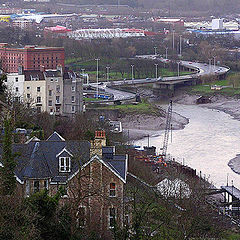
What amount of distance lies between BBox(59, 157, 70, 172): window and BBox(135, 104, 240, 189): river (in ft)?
32.4

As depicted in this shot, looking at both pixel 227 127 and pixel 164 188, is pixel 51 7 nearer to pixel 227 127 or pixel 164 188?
pixel 227 127

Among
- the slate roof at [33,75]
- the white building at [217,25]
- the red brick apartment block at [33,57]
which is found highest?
the slate roof at [33,75]

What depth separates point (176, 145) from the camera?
3291 centimetres

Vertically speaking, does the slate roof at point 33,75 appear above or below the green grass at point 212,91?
above

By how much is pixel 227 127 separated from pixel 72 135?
1954 centimetres

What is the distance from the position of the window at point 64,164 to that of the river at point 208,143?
9873mm

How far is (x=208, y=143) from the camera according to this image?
111 ft

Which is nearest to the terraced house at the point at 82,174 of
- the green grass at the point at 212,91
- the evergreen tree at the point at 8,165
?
the evergreen tree at the point at 8,165

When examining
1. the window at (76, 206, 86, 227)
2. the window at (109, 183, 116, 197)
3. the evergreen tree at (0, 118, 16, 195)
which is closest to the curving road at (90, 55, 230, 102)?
the window at (109, 183, 116, 197)

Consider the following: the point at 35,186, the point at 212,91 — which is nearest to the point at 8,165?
the point at 35,186

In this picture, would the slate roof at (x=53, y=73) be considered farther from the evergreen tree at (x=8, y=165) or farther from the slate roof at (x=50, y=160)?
the evergreen tree at (x=8, y=165)

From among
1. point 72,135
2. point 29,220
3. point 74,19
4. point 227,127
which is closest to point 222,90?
point 227,127

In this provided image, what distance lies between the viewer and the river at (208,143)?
26.7 meters

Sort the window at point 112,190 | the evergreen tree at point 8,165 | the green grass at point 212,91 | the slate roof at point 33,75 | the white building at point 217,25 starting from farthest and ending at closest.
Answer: the white building at point 217,25 → the green grass at point 212,91 → the slate roof at point 33,75 → the window at point 112,190 → the evergreen tree at point 8,165
